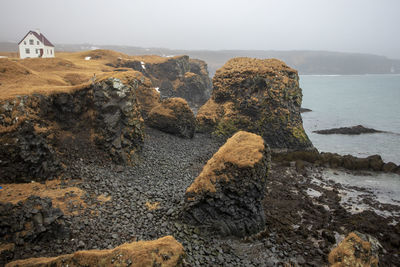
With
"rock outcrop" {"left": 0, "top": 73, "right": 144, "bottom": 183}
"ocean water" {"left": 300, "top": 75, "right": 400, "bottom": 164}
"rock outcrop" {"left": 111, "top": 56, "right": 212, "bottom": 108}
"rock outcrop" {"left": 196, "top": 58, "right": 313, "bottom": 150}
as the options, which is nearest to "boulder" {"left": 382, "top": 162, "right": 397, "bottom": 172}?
"ocean water" {"left": 300, "top": 75, "right": 400, "bottom": 164}

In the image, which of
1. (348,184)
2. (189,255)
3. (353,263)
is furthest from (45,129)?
(348,184)

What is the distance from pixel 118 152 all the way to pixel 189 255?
40.5ft

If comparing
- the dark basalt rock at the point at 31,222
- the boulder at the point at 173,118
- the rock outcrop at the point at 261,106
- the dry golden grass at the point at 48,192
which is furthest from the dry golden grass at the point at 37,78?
the rock outcrop at the point at 261,106

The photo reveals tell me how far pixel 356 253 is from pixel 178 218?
9217 mm

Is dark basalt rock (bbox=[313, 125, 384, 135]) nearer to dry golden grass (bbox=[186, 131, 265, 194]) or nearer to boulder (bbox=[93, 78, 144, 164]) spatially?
dry golden grass (bbox=[186, 131, 265, 194])

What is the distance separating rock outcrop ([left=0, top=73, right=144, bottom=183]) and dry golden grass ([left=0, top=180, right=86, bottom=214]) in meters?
0.74

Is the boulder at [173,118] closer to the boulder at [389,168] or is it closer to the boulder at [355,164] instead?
the boulder at [355,164]

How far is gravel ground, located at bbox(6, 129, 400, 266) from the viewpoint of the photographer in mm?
12375

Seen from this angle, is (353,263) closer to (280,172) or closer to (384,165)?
(280,172)

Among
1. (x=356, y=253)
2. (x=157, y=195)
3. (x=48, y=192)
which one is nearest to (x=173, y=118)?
(x=157, y=195)

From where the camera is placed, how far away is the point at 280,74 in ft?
115

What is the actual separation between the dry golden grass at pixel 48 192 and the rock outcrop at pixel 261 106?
74.4 feet

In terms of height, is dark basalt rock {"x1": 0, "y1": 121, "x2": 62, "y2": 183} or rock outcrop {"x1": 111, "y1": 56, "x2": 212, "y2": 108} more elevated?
rock outcrop {"x1": 111, "y1": 56, "x2": 212, "y2": 108}

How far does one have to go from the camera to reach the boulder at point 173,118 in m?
32.0
